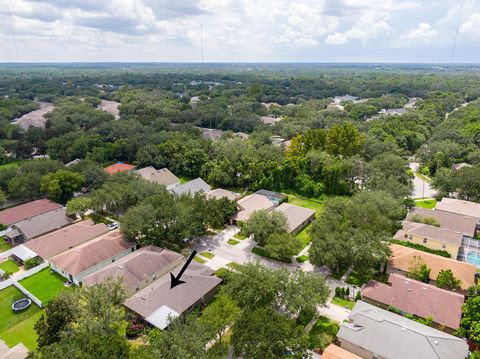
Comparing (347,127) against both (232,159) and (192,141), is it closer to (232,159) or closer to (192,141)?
(232,159)

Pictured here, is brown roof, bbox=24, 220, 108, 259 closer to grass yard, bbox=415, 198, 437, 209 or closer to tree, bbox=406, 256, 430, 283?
tree, bbox=406, 256, 430, 283

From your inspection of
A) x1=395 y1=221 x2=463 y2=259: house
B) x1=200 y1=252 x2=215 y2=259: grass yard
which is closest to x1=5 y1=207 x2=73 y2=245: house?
x1=200 y1=252 x2=215 y2=259: grass yard

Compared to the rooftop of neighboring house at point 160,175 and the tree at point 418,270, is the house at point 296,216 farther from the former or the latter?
the rooftop of neighboring house at point 160,175

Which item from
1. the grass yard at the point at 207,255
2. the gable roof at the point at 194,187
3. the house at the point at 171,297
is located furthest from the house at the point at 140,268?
the gable roof at the point at 194,187

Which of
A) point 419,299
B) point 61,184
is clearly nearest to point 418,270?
point 419,299

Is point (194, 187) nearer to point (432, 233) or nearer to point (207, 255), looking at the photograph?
point (207, 255)

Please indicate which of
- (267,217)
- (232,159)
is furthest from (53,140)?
(267,217)

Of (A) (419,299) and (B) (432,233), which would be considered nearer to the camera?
(A) (419,299)
